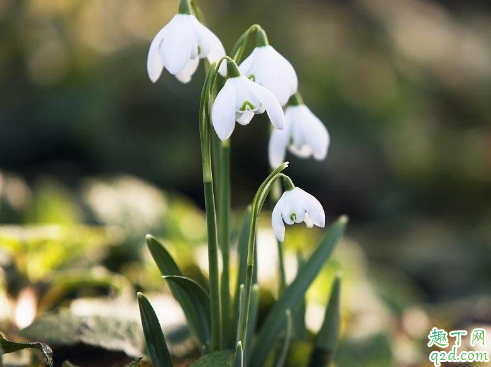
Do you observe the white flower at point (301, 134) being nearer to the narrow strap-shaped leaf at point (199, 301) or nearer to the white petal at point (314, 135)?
the white petal at point (314, 135)

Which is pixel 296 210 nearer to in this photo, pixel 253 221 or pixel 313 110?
pixel 253 221

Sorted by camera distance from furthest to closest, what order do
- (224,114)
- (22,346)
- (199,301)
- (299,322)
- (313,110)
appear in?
(313,110)
(299,322)
(199,301)
(22,346)
(224,114)

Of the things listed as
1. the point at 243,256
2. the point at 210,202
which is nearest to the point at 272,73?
the point at 210,202

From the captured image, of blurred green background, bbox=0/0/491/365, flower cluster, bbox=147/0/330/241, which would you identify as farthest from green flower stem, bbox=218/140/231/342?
blurred green background, bbox=0/0/491/365

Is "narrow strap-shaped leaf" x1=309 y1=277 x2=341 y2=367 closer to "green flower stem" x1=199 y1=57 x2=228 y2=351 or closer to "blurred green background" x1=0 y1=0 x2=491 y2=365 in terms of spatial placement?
"green flower stem" x1=199 y1=57 x2=228 y2=351

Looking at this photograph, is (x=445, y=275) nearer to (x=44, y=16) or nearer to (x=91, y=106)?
(x=91, y=106)

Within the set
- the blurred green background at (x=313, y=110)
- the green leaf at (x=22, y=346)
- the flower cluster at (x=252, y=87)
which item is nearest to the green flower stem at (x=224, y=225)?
the flower cluster at (x=252, y=87)
